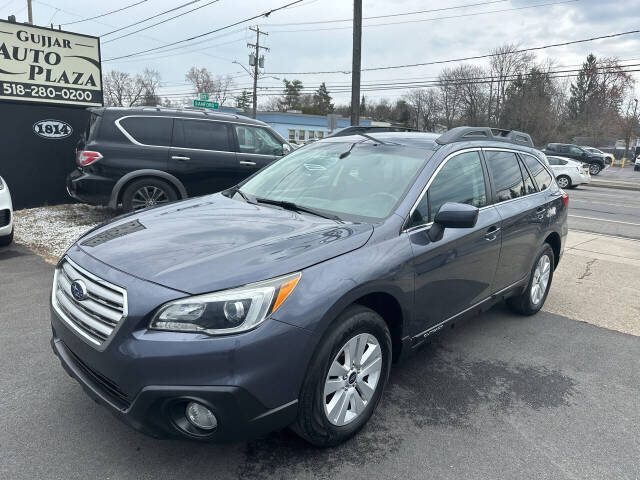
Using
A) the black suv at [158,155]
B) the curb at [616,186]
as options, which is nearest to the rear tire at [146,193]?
the black suv at [158,155]

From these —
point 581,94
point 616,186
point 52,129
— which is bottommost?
point 616,186

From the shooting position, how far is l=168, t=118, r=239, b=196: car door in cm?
778

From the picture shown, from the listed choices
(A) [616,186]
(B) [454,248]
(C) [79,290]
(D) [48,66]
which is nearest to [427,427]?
(B) [454,248]

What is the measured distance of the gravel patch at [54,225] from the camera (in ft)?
22.0

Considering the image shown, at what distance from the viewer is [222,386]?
6.68ft

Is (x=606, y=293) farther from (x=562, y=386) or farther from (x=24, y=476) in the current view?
(x=24, y=476)

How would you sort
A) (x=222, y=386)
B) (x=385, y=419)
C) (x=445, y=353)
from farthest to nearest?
(x=445, y=353) → (x=385, y=419) → (x=222, y=386)

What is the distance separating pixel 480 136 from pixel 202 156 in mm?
5113

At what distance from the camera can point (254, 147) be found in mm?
8469

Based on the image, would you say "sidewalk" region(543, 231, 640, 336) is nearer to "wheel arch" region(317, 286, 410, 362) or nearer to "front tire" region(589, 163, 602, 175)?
"wheel arch" region(317, 286, 410, 362)

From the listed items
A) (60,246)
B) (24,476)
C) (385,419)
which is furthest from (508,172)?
(60,246)

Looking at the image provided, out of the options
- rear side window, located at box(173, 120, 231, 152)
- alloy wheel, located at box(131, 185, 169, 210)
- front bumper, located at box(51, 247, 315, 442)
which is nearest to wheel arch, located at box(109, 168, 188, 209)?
alloy wheel, located at box(131, 185, 169, 210)

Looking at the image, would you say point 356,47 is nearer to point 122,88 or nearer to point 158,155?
point 158,155

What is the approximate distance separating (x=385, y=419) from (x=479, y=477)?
0.65m
